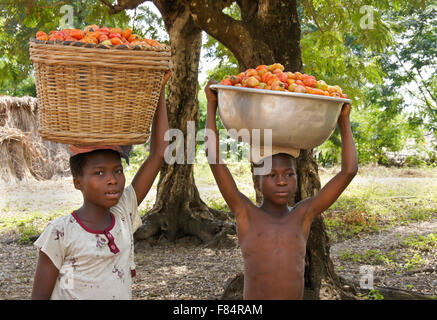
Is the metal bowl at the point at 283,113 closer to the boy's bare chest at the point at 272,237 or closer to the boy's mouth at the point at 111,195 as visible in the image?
the boy's bare chest at the point at 272,237

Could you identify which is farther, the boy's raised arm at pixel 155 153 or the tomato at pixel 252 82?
the boy's raised arm at pixel 155 153

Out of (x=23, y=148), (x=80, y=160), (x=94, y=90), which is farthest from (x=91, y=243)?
(x=23, y=148)

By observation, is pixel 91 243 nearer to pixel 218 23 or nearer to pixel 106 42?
pixel 106 42

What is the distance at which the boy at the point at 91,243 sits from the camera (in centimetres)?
191

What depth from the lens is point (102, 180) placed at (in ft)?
6.52

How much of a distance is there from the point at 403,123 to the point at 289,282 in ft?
42.7

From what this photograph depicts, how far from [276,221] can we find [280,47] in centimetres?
166

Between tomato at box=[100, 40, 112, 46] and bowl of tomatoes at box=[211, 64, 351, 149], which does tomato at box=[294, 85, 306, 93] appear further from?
tomato at box=[100, 40, 112, 46]

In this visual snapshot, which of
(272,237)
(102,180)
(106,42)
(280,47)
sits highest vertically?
(280,47)

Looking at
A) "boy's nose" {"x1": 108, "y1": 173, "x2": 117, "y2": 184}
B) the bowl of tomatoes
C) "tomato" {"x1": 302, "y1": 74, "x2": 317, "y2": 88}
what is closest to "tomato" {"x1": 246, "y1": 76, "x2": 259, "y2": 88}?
the bowl of tomatoes

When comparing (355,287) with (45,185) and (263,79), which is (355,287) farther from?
(45,185)

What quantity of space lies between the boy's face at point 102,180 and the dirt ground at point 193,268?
8.12ft

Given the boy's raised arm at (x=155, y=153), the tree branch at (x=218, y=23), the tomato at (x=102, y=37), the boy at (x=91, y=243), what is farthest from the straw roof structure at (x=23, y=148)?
the tomato at (x=102, y=37)

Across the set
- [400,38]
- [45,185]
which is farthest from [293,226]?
[400,38]
